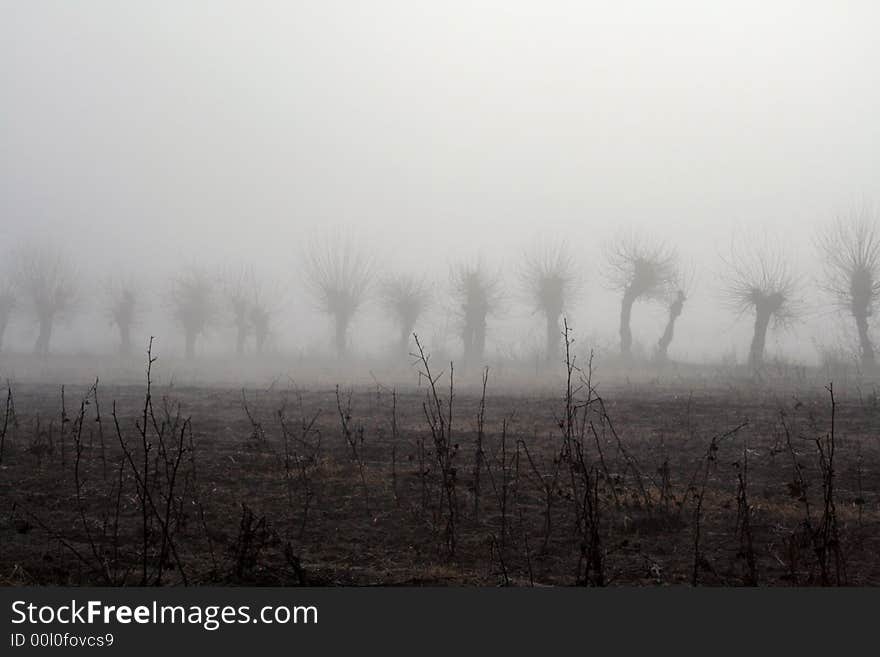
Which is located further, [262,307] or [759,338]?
[262,307]

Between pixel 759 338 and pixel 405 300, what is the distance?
72.5 feet

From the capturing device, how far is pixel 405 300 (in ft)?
140

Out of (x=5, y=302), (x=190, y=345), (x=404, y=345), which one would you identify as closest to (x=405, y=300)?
(x=404, y=345)

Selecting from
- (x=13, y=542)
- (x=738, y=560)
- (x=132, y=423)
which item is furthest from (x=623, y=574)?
(x=132, y=423)

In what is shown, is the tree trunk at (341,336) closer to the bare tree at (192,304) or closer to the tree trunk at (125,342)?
the bare tree at (192,304)

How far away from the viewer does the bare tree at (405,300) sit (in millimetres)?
42750

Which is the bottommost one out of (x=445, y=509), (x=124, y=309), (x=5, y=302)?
(x=445, y=509)

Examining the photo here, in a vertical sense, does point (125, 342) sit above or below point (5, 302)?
below

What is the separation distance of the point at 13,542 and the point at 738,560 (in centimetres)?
569

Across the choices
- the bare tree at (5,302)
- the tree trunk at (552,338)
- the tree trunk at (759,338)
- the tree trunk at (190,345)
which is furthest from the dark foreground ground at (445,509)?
the bare tree at (5,302)

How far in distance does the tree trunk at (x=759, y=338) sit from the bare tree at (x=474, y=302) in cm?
1503

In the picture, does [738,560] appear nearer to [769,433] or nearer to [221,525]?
[221,525]

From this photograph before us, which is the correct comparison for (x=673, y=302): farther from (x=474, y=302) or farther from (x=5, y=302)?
(x=5, y=302)

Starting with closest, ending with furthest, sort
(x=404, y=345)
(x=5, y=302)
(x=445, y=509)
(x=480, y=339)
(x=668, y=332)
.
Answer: (x=445, y=509) < (x=668, y=332) < (x=480, y=339) < (x=404, y=345) < (x=5, y=302)
